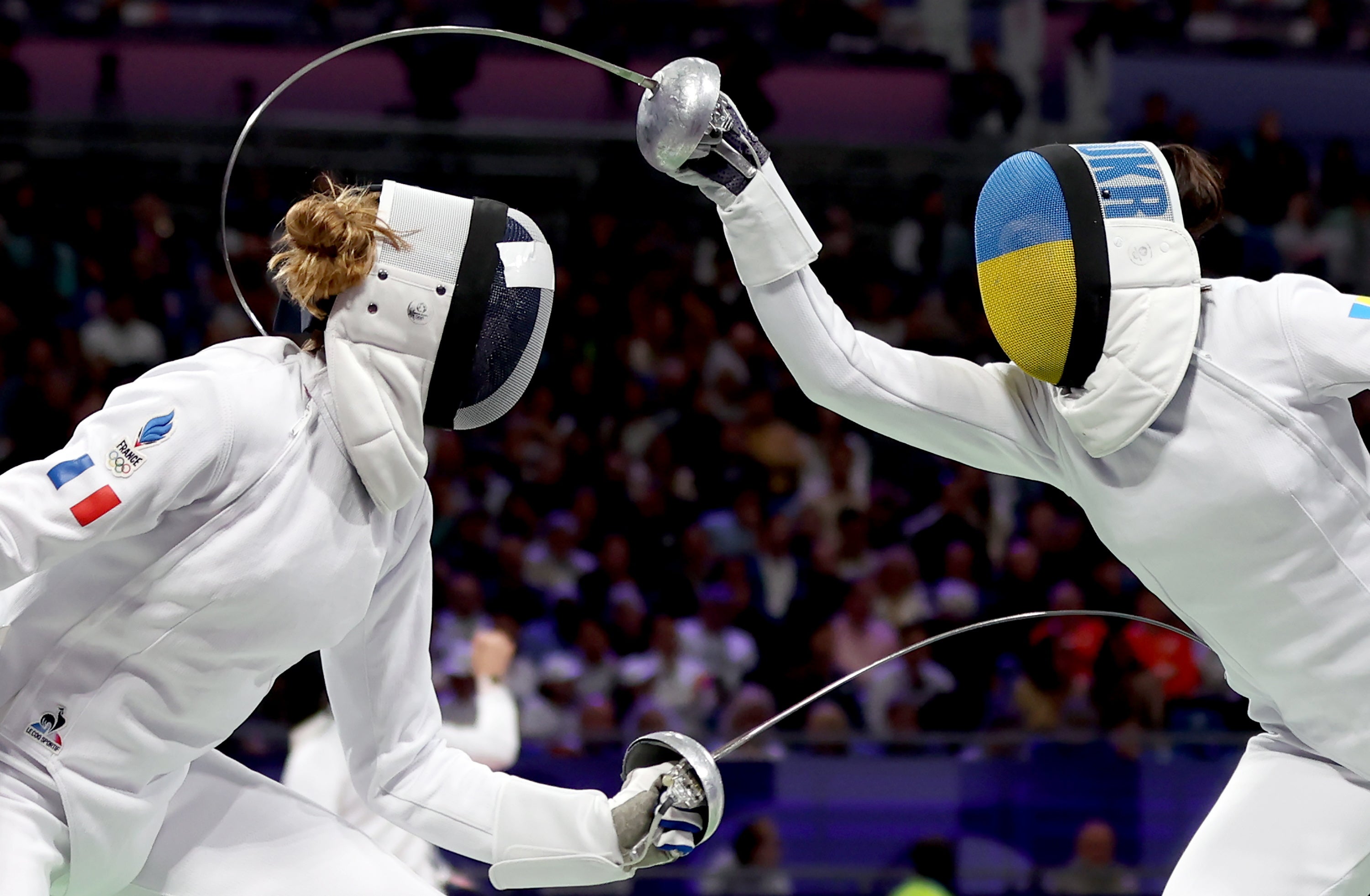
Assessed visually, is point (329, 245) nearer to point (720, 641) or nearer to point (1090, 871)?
point (1090, 871)

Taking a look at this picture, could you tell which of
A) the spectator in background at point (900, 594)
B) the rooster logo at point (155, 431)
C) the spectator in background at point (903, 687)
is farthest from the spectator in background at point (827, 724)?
the rooster logo at point (155, 431)

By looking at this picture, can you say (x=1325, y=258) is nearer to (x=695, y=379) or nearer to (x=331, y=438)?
(x=695, y=379)

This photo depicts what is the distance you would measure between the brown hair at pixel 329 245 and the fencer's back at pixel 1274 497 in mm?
1089

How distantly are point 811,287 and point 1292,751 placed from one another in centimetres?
100

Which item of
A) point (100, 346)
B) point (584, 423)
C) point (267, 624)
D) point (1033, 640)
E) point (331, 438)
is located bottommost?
point (1033, 640)

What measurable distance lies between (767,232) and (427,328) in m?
0.54

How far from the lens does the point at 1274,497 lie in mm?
2121

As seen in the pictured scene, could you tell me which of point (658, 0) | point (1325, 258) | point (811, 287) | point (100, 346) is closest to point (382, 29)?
point (658, 0)

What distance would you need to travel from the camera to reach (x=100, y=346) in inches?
255

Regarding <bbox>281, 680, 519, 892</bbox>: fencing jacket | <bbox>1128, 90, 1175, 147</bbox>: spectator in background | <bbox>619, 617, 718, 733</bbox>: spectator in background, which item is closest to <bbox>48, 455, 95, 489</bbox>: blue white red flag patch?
<bbox>281, 680, 519, 892</bbox>: fencing jacket

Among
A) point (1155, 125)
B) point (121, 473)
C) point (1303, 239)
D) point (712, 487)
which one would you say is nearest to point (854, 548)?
point (712, 487)

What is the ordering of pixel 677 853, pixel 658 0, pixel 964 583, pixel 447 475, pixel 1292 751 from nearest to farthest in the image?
pixel 677 853
pixel 1292 751
pixel 964 583
pixel 447 475
pixel 658 0

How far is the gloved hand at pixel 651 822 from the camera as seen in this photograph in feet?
6.64

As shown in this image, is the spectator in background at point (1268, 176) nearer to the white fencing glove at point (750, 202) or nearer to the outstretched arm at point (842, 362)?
the outstretched arm at point (842, 362)
